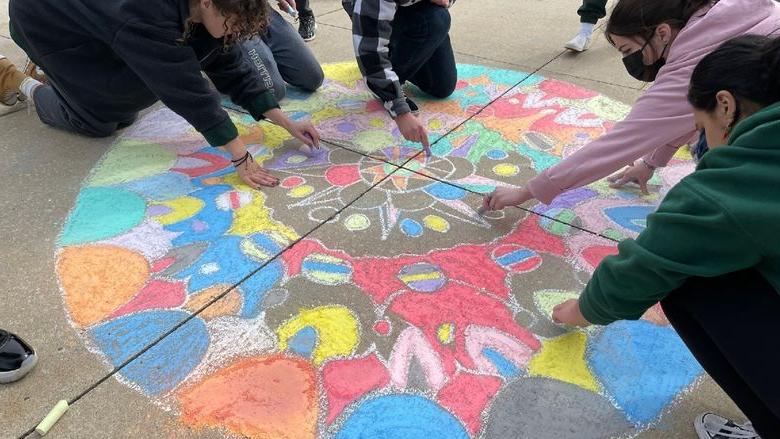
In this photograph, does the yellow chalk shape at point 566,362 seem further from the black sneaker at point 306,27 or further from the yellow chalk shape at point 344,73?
the black sneaker at point 306,27

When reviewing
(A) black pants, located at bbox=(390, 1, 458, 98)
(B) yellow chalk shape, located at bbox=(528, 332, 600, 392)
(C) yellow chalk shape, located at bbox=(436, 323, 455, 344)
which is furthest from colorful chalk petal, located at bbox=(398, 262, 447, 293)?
(A) black pants, located at bbox=(390, 1, 458, 98)

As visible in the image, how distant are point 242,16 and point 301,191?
0.70m

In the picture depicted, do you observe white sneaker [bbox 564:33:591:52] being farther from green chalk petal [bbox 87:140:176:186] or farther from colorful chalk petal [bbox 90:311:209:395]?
colorful chalk petal [bbox 90:311:209:395]

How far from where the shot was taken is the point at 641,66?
75.9 inches

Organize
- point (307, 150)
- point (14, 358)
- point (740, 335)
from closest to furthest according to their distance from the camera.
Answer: point (740, 335), point (14, 358), point (307, 150)

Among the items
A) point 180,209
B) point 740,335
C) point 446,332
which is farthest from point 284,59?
point 740,335

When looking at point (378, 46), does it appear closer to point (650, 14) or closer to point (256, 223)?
point (256, 223)

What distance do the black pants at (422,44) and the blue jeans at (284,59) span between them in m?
0.51

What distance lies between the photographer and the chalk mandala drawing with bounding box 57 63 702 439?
1.46 m

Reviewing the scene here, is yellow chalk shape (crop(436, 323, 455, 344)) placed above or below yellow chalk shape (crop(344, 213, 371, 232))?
above

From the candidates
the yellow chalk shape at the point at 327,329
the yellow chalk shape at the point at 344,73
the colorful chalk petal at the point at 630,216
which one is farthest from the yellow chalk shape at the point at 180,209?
the colorful chalk petal at the point at 630,216

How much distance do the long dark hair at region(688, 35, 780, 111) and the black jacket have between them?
166cm

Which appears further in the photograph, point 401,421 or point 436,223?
point 436,223

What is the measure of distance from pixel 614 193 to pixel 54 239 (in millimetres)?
2148
